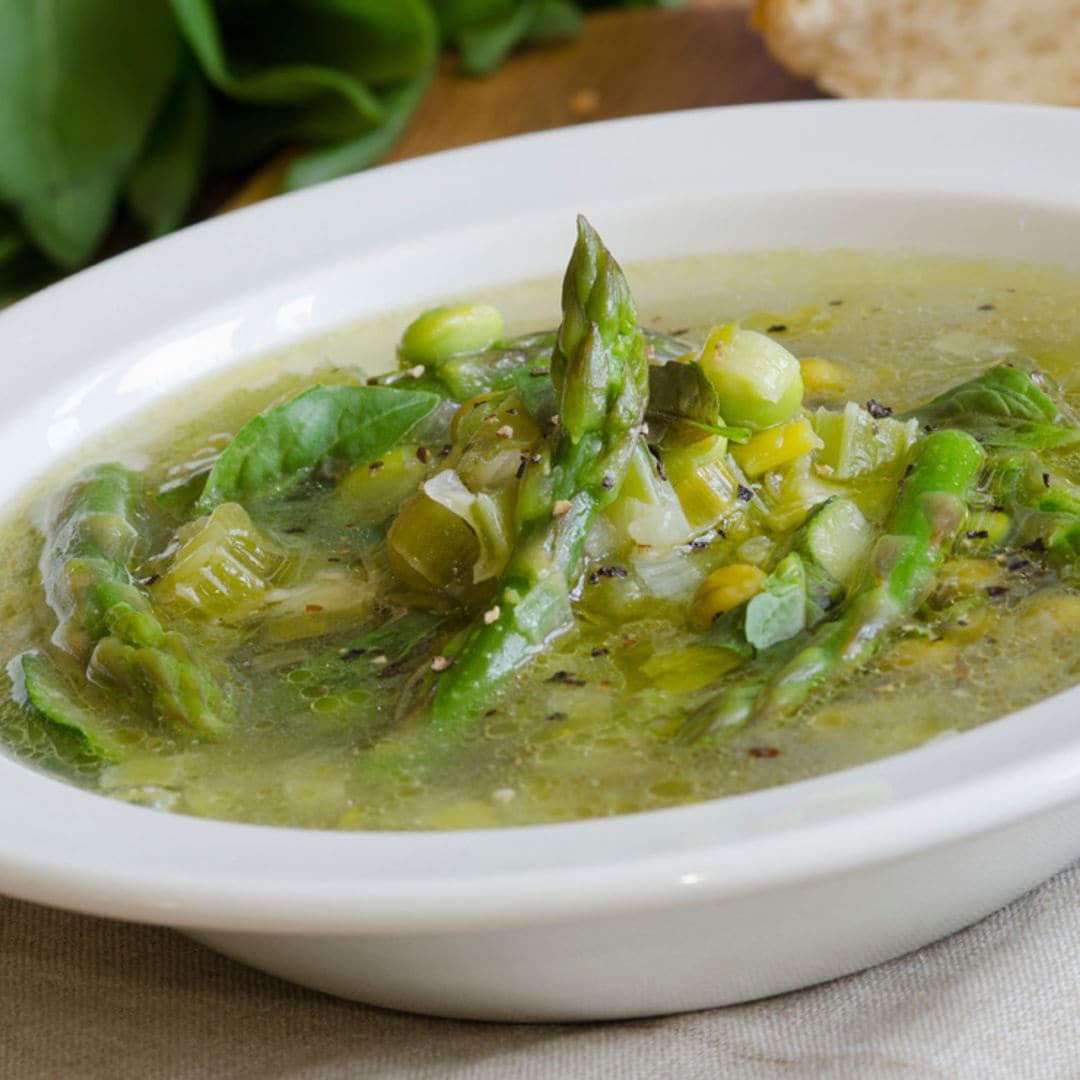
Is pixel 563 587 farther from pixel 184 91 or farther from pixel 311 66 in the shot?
pixel 184 91

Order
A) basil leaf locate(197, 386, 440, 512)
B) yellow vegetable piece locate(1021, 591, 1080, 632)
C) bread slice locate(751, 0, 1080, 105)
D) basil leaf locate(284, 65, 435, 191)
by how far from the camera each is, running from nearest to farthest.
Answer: yellow vegetable piece locate(1021, 591, 1080, 632) < basil leaf locate(197, 386, 440, 512) < bread slice locate(751, 0, 1080, 105) < basil leaf locate(284, 65, 435, 191)

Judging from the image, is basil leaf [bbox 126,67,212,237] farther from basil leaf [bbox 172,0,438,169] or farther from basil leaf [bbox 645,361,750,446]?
basil leaf [bbox 645,361,750,446]

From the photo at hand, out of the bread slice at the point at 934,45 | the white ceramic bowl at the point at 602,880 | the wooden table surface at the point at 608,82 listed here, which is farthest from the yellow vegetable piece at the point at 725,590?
the wooden table surface at the point at 608,82

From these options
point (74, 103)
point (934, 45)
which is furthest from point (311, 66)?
point (934, 45)

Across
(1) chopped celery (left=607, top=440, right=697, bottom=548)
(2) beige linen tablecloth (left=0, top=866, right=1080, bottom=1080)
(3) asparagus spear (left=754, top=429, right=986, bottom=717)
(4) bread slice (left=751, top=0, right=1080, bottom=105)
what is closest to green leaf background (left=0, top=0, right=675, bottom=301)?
(4) bread slice (left=751, top=0, right=1080, bottom=105)

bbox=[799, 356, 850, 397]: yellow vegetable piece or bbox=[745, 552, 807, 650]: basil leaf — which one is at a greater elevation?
bbox=[745, 552, 807, 650]: basil leaf

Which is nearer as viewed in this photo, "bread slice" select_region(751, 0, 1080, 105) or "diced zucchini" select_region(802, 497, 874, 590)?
"diced zucchini" select_region(802, 497, 874, 590)

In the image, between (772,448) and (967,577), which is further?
(772,448)

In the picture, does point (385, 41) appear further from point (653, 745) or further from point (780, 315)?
point (653, 745)

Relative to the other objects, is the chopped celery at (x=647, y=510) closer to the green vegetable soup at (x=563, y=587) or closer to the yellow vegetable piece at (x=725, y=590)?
the green vegetable soup at (x=563, y=587)
